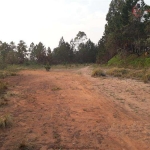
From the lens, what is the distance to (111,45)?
30844 millimetres

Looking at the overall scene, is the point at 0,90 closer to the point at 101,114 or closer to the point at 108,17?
the point at 101,114

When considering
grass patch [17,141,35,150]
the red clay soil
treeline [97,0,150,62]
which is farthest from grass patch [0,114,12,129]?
treeline [97,0,150,62]

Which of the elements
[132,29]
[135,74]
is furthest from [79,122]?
[132,29]

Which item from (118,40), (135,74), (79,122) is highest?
(118,40)

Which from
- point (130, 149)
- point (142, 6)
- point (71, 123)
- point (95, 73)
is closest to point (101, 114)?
point (71, 123)

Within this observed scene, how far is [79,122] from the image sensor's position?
5629 millimetres

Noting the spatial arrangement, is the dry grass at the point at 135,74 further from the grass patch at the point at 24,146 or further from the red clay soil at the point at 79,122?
the grass patch at the point at 24,146

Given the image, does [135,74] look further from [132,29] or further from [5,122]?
[132,29]

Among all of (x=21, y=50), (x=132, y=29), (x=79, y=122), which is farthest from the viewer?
(x=21, y=50)

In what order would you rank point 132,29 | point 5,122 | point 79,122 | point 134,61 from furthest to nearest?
point 132,29 → point 134,61 → point 79,122 → point 5,122

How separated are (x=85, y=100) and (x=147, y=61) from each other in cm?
1679

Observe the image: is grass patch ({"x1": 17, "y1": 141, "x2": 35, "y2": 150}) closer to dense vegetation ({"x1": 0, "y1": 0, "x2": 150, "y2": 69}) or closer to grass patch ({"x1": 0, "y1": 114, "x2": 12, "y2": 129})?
grass patch ({"x1": 0, "y1": 114, "x2": 12, "y2": 129})

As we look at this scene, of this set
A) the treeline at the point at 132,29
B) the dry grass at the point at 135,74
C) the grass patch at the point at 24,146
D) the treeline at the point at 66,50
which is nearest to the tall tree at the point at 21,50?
the treeline at the point at 66,50

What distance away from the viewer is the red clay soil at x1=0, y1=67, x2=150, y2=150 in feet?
14.3
